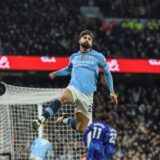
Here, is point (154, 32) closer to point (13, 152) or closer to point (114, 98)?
point (13, 152)

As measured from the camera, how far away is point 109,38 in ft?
85.3

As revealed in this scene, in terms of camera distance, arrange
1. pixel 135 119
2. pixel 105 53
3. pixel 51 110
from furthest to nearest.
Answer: pixel 105 53 → pixel 135 119 → pixel 51 110

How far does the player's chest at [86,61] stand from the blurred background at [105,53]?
10.8 m

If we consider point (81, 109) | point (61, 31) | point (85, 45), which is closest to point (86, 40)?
point (85, 45)

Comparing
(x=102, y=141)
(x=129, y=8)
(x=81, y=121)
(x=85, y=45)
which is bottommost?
(x=102, y=141)

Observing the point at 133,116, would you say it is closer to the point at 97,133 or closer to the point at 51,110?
the point at 51,110

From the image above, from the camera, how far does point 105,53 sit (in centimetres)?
2467

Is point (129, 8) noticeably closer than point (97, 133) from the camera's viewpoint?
No

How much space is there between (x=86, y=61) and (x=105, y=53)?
14.6m

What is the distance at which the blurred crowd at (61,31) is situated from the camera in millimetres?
24219

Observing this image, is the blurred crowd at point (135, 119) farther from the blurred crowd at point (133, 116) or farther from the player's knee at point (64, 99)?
the player's knee at point (64, 99)

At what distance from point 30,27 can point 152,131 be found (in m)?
6.60

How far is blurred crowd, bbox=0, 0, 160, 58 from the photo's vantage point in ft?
79.5

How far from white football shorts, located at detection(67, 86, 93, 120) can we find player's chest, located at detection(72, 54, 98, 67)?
1.48 ft
